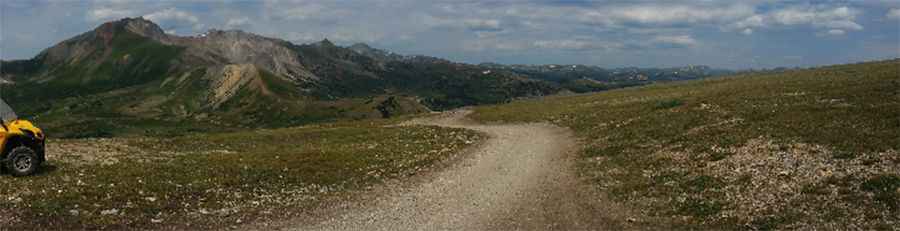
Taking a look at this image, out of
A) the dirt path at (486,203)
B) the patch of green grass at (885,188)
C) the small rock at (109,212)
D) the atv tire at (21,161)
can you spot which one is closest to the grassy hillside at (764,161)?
the patch of green grass at (885,188)

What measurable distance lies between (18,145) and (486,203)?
19.7 meters

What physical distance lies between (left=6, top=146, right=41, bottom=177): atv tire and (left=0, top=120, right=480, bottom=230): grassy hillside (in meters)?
0.44

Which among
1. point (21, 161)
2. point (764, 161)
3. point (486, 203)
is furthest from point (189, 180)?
point (764, 161)

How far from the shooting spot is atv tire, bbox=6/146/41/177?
80.8 ft

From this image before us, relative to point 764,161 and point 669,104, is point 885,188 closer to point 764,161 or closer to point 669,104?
point 764,161

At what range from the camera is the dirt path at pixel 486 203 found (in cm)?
2289

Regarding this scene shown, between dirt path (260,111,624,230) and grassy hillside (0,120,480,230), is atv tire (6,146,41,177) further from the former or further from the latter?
dirt path (260,111,624,230)

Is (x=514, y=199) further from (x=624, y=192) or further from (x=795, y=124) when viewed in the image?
(x=795, y=124)

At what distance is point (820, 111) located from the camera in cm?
3681

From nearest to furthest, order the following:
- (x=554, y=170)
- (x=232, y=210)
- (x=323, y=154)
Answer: (x=232, y=210), (x=554, y=170), (x=323, y=154)

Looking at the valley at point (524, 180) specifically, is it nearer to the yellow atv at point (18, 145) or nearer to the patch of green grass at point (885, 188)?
the patch of green grass at point (885, 188)

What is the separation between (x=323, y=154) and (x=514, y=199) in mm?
14472

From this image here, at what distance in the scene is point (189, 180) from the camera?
27359 mm

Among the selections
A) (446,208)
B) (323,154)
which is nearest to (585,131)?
(323,154)
